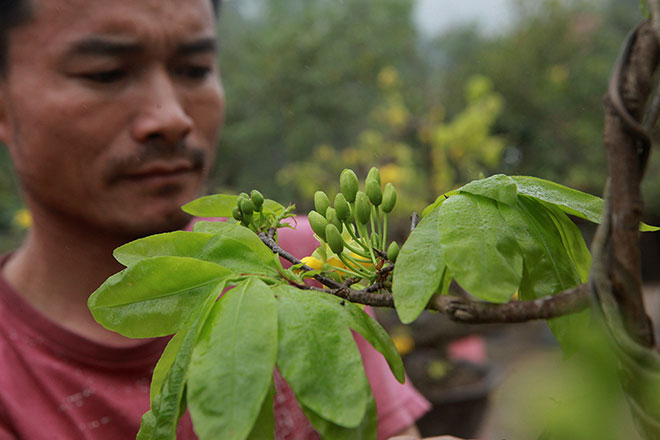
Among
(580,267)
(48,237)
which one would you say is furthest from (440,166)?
(580,267)

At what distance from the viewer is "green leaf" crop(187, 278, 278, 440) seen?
242mm

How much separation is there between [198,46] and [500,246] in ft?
2.34

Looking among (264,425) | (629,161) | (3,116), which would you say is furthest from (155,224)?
(629,161)

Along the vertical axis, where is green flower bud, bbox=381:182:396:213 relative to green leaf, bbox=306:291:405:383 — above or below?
above

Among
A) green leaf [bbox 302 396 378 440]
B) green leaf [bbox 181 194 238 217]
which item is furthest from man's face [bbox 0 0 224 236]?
green leaf [bbox 302 396 378 440]

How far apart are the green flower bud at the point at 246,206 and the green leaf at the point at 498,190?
15 cm

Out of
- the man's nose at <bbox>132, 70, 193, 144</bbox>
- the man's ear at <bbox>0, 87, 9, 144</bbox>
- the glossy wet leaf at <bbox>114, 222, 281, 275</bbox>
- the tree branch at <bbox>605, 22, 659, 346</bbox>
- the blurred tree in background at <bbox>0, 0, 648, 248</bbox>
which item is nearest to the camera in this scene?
the tree branch at <bbox>605, 22, 659, 346</bbox>

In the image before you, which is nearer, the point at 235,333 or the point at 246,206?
the point at 235,333

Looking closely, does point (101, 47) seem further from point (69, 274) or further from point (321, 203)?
point (321, 203)

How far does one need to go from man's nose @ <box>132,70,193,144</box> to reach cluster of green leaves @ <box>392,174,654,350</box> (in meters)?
0.54

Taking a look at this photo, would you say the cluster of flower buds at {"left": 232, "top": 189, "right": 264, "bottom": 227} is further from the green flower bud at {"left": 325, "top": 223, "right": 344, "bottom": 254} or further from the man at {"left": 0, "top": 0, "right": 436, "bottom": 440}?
the man at {"left": 0, "top": 0, "right": 436, "bottom": 440}

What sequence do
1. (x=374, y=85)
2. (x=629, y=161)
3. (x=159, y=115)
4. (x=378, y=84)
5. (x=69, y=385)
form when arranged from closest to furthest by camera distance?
(x=629, y=161)
(x=159, y=115)
(x=69, y=385)
(x=378, y=84)
(x=374, y=85)

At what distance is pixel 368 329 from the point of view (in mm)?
305

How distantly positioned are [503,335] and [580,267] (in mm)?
3534
